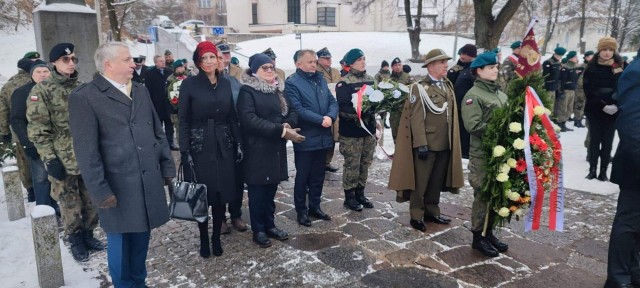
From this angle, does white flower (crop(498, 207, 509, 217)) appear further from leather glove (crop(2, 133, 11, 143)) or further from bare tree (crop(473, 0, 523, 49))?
bare tree (crop(473, 0, 523, 49))

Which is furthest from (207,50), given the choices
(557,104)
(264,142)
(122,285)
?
(557,104)

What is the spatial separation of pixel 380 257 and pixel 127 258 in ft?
7.69

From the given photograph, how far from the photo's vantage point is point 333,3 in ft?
195

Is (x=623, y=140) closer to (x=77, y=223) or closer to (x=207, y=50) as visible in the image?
(x=207, y=50)

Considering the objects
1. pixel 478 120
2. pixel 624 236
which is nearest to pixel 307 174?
pixel 478 120

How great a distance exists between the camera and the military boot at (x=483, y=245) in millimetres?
4359

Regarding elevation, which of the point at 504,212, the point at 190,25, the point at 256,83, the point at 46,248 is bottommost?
the point at 46,248

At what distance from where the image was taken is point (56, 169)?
412 cm

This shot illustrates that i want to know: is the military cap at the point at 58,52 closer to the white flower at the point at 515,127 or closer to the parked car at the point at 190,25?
the white flower at the point at 515,127

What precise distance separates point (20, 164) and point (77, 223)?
2.23 meters

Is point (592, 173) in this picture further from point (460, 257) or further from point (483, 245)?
point (460, 257)

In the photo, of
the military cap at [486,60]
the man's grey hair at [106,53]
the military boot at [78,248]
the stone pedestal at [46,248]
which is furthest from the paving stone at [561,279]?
the military boot at [78,248]

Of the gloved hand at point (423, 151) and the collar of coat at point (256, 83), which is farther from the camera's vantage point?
the gloved hand at point (423, 151)

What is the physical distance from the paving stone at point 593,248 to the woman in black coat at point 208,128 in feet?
12.1
